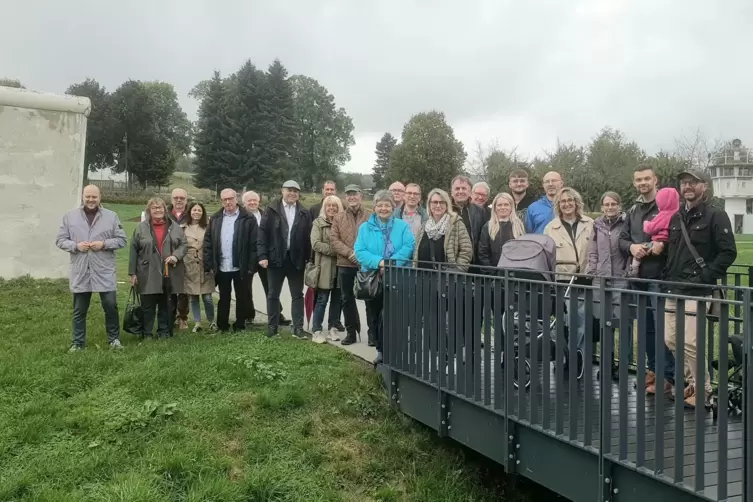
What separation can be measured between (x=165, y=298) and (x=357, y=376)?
3010 mm

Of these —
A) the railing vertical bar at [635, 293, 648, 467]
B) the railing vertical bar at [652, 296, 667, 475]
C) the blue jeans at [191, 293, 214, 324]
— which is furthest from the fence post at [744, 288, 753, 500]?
the blue jeans at [191, 293, 214, 324]

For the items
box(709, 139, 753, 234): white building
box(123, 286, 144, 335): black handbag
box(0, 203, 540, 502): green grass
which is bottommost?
box(0, 203, 540, 502): green grass

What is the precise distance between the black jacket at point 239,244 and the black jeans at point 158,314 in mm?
712

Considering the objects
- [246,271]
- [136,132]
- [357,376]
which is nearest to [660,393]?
[357,376]

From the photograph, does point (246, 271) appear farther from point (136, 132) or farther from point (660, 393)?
point (136, 132)

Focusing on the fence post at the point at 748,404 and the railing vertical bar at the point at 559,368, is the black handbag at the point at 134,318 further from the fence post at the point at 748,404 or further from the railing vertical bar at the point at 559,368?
the fence post at the point at 748,404

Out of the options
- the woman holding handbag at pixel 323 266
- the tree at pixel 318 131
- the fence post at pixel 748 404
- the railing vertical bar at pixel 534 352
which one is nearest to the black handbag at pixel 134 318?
the woman holding handbag at pixel 323 266

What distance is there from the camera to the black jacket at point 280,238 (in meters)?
8.11

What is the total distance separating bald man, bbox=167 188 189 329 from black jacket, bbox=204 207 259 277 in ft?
1.88

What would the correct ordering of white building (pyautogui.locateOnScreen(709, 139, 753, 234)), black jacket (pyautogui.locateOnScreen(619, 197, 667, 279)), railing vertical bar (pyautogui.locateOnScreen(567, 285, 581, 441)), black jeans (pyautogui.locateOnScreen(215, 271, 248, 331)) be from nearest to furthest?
railing vertical bar (pyautogui.locateOnScreen(567, 285, 581, 441)) → black jacket (pyautogui.locateOnScreen(619, 197, 667, 279)) → black jeans (pyautogui.locateOnScreen(215, 271, 248, 331)) → white building (pyautogui.locateOnScreen(709, 139, 753, 234))

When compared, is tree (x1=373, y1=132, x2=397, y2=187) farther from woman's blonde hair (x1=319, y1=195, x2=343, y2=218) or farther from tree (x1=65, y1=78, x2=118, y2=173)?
woman's blonde hair (x1=319, y1=195, x2=343, y2=218)

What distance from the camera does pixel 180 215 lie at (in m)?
8.85

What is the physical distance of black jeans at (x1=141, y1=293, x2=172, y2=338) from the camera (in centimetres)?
823

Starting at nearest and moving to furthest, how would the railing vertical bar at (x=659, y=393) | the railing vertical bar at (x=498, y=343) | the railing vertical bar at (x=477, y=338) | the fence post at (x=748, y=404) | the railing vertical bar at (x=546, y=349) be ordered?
1. the fence post at (x=748, y=404)
2. the railing vertical bar at (x=659, y=393)
3. the railing vertical bar at (x=546, y=349)
4. the railing vertical bar at (x=498, y=343)
5. the railing vertical bar at (x=477, y=338)
